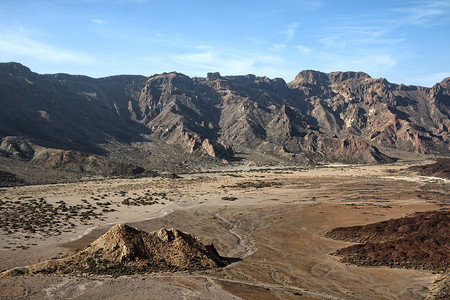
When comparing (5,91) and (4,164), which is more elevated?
(5,91)

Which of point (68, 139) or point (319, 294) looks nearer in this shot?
point (319, 294)

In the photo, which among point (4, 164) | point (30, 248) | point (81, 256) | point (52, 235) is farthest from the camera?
point (4, 164)

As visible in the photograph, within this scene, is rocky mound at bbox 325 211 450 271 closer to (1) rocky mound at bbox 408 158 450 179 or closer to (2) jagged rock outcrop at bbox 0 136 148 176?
(2) jagged rock outcrop at bbox 0 136 148 176

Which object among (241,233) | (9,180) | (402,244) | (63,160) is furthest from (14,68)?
(402,244)

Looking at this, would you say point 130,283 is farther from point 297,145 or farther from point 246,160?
point 297,145

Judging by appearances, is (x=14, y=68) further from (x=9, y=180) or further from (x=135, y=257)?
(x=135, y=257)

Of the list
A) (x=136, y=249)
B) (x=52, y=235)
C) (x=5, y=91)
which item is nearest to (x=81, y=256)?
(x=136, y=249)
